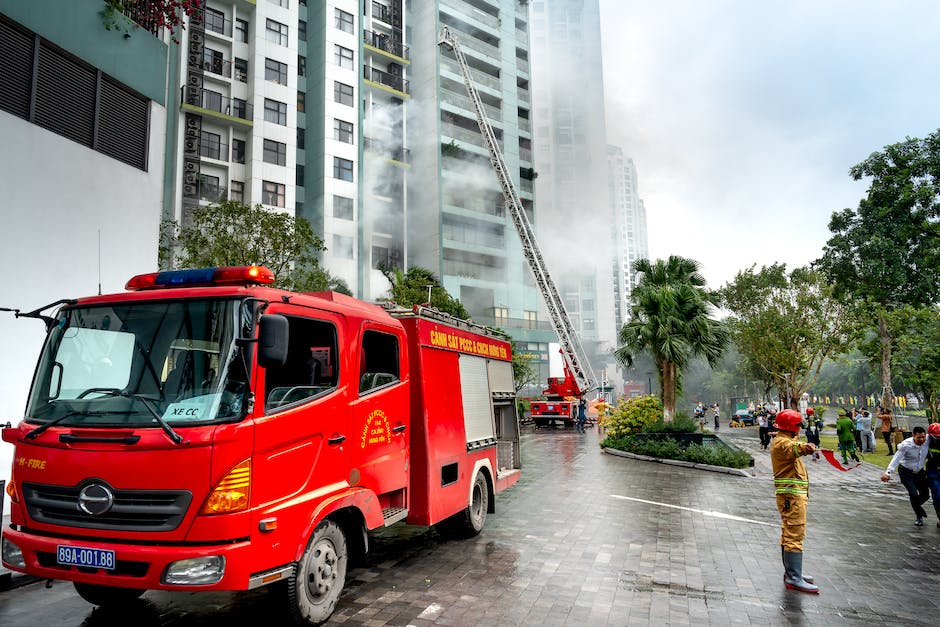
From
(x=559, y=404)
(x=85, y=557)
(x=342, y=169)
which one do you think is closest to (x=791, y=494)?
(x=85, y=557)

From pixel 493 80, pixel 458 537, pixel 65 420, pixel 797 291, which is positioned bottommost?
pixel 458 537

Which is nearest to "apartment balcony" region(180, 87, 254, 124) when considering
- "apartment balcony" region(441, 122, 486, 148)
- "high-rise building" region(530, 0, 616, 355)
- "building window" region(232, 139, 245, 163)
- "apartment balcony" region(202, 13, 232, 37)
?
"building window" region(232, 139, 245, 163)

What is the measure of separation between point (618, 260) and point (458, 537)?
171683 mm

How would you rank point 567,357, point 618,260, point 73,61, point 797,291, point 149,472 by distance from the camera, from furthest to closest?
point 618,260 < point 567,357 < point 797,291 < point 73,61 < point 149,472

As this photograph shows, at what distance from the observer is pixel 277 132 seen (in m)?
33.8

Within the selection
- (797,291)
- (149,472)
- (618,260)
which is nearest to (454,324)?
(149,472)

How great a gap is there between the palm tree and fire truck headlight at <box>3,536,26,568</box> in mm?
17259

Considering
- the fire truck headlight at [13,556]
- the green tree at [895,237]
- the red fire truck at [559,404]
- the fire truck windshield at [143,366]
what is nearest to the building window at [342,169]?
the red fire truck at [559,404]

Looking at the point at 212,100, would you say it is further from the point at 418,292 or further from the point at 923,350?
the point at 923,350

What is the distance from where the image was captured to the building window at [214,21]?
3269cm

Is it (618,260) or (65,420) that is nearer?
(65,420)

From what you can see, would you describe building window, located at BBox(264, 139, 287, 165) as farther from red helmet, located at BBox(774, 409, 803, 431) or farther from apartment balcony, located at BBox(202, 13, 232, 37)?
red helmet, located at BBox(774, 409, 803, 431)

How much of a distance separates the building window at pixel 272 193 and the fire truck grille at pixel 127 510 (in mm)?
31102

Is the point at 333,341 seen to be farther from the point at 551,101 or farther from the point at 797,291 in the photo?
the point at 551,101
